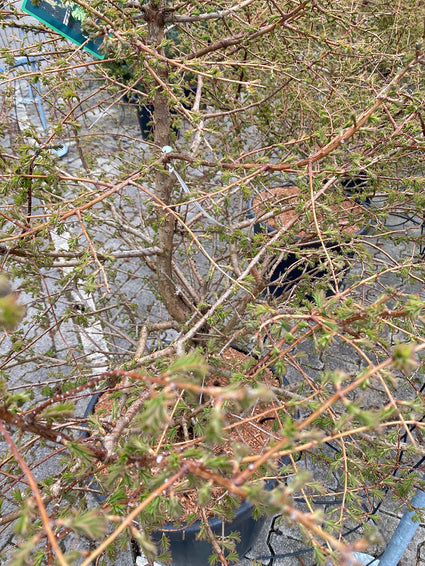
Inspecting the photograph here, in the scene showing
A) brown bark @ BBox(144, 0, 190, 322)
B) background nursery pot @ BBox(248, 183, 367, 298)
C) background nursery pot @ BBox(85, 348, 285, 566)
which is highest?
brown bark @ BBox(144, 0, 190, 322)

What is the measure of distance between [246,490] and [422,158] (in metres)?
1.79

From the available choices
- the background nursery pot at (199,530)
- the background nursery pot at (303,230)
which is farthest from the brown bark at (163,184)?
the background nursery pot at (199,530)

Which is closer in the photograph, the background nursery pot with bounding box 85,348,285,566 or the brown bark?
the brown bark

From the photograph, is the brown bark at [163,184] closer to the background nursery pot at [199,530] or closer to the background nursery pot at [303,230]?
the background nursery pot at [303,230]

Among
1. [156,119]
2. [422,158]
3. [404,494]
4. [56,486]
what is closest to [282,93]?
[422,158]

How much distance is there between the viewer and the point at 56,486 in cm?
95

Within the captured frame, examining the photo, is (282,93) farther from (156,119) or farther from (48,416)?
(48,416)

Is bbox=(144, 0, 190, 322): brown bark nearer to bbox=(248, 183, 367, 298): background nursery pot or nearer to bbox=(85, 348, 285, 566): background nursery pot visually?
bbox=(248, 183, 367, 298): background nursery pot

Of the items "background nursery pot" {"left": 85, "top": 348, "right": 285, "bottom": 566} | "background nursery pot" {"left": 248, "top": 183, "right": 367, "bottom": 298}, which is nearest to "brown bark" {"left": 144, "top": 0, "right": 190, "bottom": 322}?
"background nursery pot" {"left": 248, "top": 183, "right": 367, "bottom": 298}

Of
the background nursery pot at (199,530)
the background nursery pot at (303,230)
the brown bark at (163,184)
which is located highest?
the brown bark at (163,184)

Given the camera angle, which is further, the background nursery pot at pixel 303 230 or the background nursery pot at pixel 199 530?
the background nursery pot at pixel 199 530

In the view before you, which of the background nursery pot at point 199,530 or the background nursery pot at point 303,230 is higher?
the background nursery pot at point 303,230

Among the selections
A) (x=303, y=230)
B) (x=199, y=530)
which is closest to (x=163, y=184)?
(x=303, y=230)

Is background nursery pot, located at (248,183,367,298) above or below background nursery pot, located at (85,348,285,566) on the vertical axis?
above
